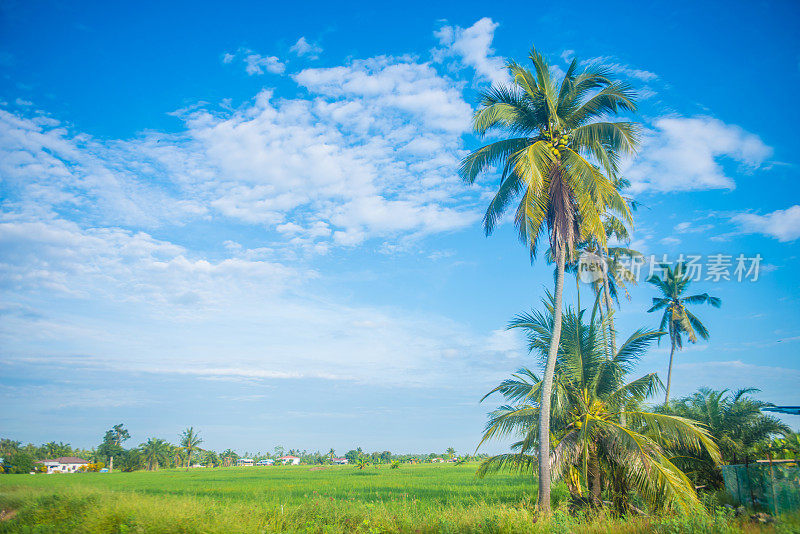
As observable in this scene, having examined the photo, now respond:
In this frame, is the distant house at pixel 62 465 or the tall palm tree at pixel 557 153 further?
the distant house at pixel 62 465

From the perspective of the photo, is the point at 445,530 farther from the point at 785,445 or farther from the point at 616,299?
the point at 616,299

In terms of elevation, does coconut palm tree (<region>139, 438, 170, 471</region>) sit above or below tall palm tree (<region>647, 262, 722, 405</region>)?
below

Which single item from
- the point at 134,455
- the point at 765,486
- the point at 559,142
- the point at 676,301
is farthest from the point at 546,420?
the point at 134,455

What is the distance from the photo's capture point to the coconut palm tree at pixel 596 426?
11.1 meters

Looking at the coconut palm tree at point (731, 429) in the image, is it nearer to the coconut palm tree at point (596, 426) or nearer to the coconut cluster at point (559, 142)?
the coconut palm tree at point (596, 426)

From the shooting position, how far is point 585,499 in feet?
40.0

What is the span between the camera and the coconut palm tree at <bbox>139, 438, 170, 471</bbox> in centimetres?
8188

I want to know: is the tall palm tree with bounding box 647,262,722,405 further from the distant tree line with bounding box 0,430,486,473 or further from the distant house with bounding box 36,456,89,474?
the distant house with bounding box 36,456,89,474

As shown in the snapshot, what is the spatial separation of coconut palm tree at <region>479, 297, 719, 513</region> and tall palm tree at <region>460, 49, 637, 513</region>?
1671 millimetres

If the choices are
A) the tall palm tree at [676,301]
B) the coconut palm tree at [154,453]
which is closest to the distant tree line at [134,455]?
the coconut palm tree at [154,453]

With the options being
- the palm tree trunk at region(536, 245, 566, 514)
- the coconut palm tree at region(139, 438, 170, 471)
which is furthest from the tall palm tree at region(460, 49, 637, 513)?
the coconut palm tree at region(139, 438, 170, 471)

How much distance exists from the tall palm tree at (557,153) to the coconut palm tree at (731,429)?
27.6ft

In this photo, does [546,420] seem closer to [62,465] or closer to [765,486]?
[765,486]

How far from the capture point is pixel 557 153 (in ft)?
43.5
